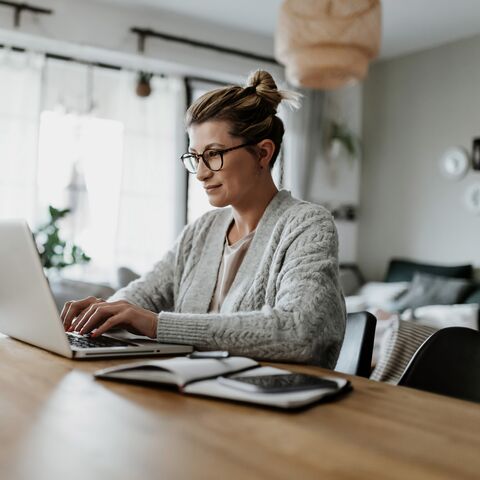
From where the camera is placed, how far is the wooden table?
0.63 m

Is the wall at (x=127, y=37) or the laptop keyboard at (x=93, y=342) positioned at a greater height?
the wall at (x=127, y=37)

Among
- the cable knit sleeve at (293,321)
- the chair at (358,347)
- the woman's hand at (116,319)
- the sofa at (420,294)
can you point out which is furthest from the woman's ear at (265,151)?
the sofa at (420,294)

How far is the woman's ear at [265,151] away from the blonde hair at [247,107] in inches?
0.5

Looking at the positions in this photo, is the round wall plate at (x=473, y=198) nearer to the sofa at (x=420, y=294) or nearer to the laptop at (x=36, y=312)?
the sofa at (x=420, y=294)

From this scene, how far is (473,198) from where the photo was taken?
18.3 ft

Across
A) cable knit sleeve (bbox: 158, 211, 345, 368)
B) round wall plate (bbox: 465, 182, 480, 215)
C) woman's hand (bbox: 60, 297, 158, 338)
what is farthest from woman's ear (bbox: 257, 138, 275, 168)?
round wall plate (bbox: 465, 182, 480, 215)

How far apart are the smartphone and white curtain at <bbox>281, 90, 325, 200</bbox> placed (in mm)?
5041

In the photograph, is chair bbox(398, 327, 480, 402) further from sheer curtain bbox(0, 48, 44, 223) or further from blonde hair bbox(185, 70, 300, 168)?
sheer curtain bbox(0, 48, 44, 223)

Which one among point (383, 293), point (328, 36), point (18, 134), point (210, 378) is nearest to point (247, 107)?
point (210, 378)

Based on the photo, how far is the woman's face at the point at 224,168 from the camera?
1.67m

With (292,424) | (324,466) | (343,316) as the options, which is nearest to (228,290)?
(343,316)

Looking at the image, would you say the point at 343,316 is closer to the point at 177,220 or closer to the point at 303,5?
the point at 303,5

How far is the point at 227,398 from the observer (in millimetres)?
888

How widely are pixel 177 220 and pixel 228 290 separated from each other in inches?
152
